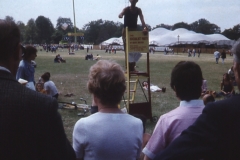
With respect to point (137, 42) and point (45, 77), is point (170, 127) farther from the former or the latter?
point (45, 77)

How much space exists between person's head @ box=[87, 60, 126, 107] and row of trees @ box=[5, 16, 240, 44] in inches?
4604

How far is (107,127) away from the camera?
3180 millimetres

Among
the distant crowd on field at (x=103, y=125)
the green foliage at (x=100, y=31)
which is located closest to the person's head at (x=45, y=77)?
the distant crowd on field at (x=103, y=125)

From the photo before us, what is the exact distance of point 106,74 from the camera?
3.28 m

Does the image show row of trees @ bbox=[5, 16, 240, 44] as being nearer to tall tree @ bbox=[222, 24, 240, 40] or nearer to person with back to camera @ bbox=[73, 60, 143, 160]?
tall tree @ bbox=[222, 24, 240, 40]

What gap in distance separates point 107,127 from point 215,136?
137 cm

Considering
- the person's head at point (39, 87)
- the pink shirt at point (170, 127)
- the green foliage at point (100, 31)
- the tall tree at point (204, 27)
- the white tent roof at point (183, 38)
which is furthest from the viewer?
the green foliage at point (100, 31)

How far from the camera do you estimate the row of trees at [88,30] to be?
443 feet

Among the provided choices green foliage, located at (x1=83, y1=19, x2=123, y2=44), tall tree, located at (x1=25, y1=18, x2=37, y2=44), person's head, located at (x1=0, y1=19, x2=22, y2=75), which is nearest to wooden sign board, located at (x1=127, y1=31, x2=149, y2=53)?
person's head, located at (x1=0, y1=19, x2=22, y2=75)

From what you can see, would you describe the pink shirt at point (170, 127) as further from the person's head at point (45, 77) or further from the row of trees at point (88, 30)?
the row of trees at point (88, 30)

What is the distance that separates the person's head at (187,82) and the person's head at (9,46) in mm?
1542

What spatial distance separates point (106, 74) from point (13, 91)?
118 centimetres

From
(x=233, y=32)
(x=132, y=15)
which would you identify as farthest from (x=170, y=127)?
(x=233, y=32)

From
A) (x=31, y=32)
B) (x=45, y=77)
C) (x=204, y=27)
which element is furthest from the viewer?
(x=204, y=27)
